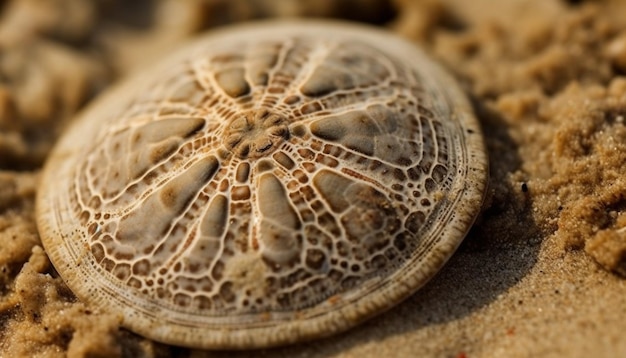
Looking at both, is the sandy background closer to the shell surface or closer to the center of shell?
the shell surface

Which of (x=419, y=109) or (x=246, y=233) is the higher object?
(x=419, y=109)

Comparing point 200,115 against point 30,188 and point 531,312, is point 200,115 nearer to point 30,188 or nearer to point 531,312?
point 30,188

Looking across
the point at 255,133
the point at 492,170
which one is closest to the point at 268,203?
the point at 255,133

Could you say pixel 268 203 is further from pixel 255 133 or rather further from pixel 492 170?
pixel 492 170

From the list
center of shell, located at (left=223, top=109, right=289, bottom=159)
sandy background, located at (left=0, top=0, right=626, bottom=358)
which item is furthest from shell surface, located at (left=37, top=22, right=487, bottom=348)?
sandy background, located at (left=0, top=0, right=626, bottom=358)

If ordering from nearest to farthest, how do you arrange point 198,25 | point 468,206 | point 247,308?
point 247,308 → point 468,206 → point 198,25

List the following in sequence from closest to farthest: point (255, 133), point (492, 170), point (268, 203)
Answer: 1. point (268, 203)
2. point (255, 133)
3. point (492, 170)

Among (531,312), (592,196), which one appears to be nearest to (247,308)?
(531,312)
